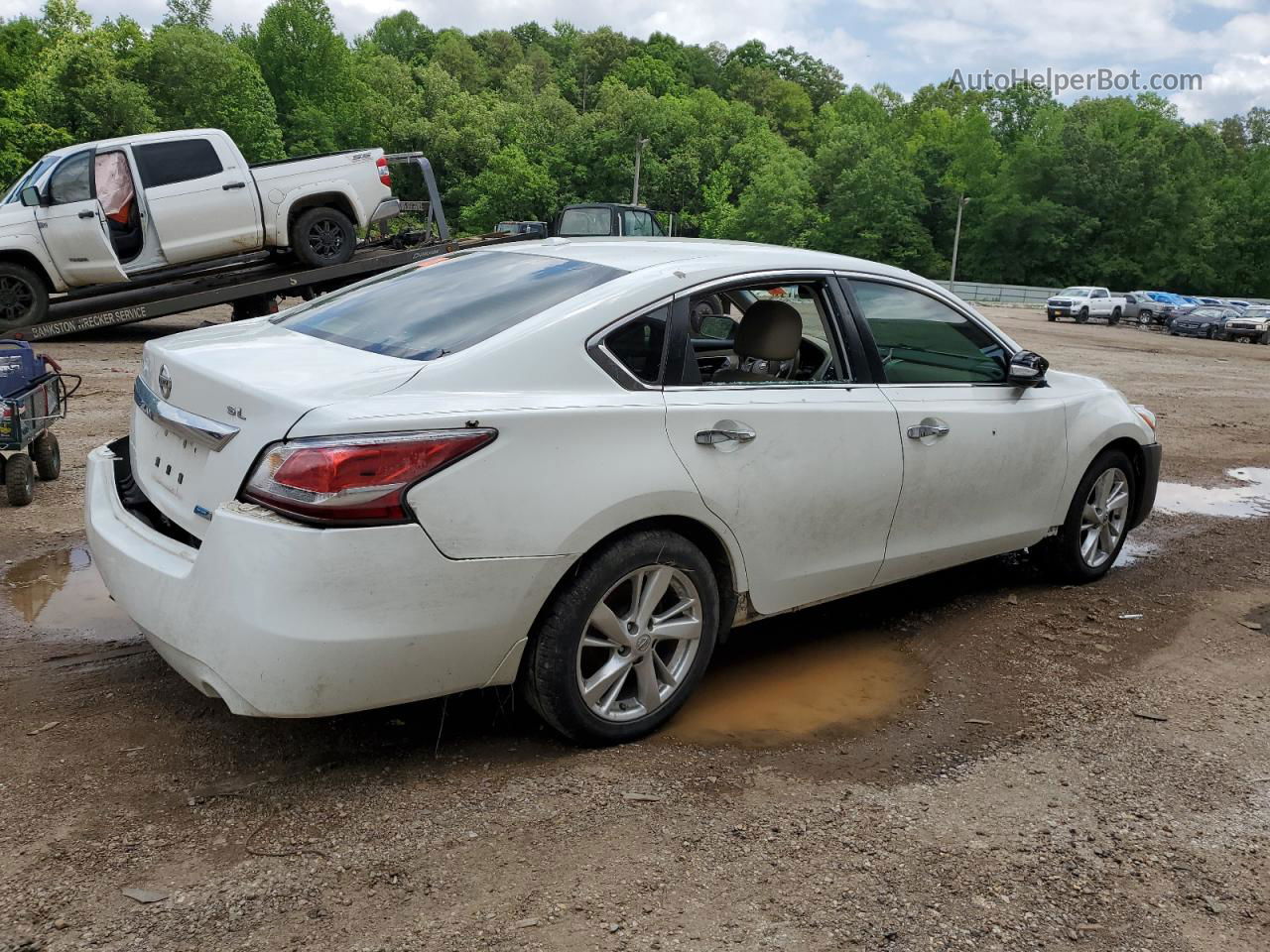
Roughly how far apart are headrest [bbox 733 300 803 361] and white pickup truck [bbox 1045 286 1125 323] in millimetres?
43172

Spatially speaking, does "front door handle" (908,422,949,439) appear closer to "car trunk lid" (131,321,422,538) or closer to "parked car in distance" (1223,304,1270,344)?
"car trunk lid" (131,321,422,538)

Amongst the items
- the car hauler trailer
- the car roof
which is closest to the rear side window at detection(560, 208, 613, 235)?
the car hauler trailer

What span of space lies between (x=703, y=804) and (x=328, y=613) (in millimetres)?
1209

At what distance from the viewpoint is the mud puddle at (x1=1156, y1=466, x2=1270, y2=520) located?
7.77 m

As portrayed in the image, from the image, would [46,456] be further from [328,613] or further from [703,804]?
[703,804]

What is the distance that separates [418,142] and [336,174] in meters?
90.3

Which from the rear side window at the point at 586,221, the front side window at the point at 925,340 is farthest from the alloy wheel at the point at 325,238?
the front side window at the point at 925,340

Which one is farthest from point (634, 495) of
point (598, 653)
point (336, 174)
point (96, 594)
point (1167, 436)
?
point (336, 174)

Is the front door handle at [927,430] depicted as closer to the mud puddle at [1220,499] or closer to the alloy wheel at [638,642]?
the alloy wheel at [638,642]

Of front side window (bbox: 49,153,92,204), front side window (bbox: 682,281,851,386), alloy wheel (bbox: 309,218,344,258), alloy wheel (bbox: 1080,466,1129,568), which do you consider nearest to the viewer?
front side window (bbox: 682,281,851,386)

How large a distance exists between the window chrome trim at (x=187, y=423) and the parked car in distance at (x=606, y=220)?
14473mm

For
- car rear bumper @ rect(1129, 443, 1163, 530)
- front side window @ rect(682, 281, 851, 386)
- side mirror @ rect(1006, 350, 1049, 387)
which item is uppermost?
front side window @ rect(682, 281, 851, 386)

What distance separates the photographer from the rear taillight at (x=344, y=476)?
287cm

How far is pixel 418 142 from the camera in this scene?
9938 cm
